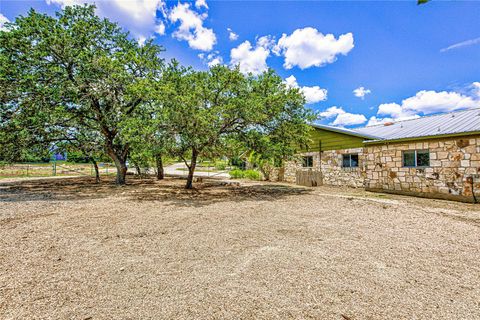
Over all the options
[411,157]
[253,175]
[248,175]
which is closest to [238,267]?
[411,157]

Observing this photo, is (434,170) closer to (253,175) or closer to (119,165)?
(253,175)

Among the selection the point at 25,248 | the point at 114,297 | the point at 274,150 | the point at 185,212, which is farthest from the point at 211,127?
the point at 114,297

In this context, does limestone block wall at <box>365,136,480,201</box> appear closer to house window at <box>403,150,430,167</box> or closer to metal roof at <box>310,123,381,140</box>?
house window at <box>403,150,430,167</box>

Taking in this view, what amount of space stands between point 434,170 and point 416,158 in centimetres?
87

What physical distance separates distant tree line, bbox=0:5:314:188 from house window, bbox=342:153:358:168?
3841mm

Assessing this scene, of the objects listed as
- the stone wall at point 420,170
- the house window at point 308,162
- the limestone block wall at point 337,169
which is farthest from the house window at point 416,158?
the house window at point 308,162

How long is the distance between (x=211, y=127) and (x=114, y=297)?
7.42 meters

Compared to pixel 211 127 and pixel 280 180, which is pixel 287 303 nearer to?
pixel 211 127

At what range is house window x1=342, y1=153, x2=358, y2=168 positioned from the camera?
44.6ft

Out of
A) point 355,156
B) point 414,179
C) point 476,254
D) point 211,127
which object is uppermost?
point 211,127

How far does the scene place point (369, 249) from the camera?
4.17 m

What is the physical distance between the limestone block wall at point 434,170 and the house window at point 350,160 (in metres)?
1.16

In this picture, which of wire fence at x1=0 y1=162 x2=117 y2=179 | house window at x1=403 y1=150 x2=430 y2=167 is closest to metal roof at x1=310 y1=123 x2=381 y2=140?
house window at x1=403 y1=150 x2=430 y2=167

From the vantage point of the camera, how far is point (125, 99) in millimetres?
12547
